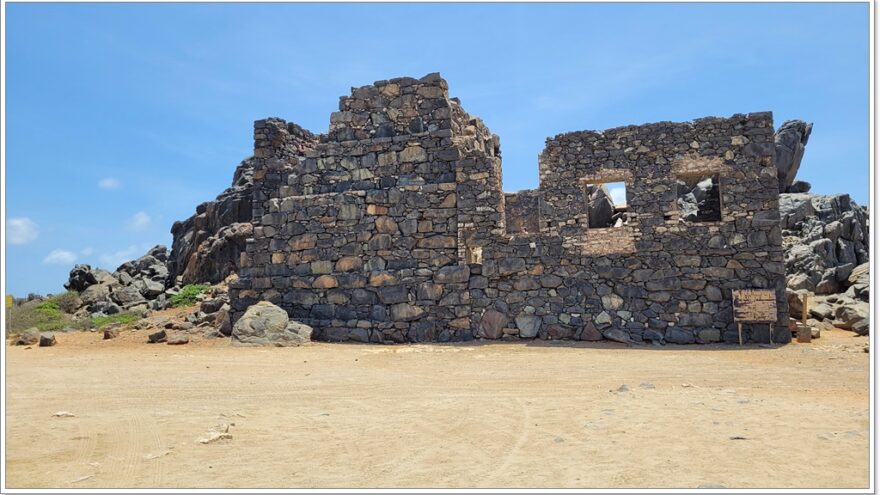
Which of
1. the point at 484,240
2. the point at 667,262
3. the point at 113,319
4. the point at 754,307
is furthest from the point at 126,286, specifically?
the point at 754,307

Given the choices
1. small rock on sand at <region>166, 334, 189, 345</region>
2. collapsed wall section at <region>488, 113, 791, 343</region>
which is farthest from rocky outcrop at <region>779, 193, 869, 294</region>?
small rock on sand at <region>166, 334, 189, 345</region>

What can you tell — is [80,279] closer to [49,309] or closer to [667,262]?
[49,309]

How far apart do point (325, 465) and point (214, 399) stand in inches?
113

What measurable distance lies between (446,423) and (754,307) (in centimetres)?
811

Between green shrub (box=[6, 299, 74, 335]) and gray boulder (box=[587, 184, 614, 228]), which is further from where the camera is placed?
gray boulder (box=[587, 184, 614, 228])

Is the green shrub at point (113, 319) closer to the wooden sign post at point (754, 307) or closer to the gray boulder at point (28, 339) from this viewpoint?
the gray boulder at point (28, 339)

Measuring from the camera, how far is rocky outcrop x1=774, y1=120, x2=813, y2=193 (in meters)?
25.6

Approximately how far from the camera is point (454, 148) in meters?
13.0

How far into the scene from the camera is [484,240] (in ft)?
41.5

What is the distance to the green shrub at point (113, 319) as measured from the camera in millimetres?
16156

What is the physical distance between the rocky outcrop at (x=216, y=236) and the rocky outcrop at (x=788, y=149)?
20.6 meters

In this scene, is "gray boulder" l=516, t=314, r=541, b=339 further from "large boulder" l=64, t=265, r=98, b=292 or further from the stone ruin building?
"large boulder" l=64, t=265, r=98, b=292

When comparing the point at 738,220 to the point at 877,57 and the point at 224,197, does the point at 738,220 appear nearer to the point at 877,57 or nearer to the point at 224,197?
the point at 877,57

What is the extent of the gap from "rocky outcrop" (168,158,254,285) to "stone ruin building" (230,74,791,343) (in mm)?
6852
